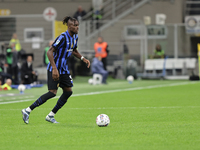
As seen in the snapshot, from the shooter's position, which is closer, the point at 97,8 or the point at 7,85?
the point at 7,85

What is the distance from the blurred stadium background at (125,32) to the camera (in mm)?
23906

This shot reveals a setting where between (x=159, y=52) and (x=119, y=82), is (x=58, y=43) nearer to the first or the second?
(x=119, y=82)

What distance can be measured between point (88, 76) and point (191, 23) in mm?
6476

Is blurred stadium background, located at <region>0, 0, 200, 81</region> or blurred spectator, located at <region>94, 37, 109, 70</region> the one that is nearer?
blurred spectator, located at <region>94, 37, 109, 70</region>

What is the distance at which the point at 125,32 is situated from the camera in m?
26.4

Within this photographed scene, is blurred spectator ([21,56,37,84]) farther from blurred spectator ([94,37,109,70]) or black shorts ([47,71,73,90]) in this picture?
black shorts ([47,71,73,90])

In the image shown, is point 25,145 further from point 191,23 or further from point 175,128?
point 191,23

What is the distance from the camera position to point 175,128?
7379 millimetres

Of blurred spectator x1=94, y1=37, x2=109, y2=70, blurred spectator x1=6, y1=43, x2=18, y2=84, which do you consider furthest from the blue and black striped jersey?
blurred spectator x1=94, y1=37, x2=109, y2=70

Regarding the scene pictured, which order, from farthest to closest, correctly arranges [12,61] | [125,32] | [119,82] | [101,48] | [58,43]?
[125,32], [119,82], [101,48], [12,61], [58,43]

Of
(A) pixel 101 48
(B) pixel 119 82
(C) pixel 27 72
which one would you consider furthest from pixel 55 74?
(B) pixel 119 82

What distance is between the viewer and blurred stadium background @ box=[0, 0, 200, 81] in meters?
23.9

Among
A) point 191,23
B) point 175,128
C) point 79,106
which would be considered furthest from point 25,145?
point 191,23

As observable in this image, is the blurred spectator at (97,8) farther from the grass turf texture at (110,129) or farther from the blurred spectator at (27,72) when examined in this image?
the grass turf texture at (110,129)
